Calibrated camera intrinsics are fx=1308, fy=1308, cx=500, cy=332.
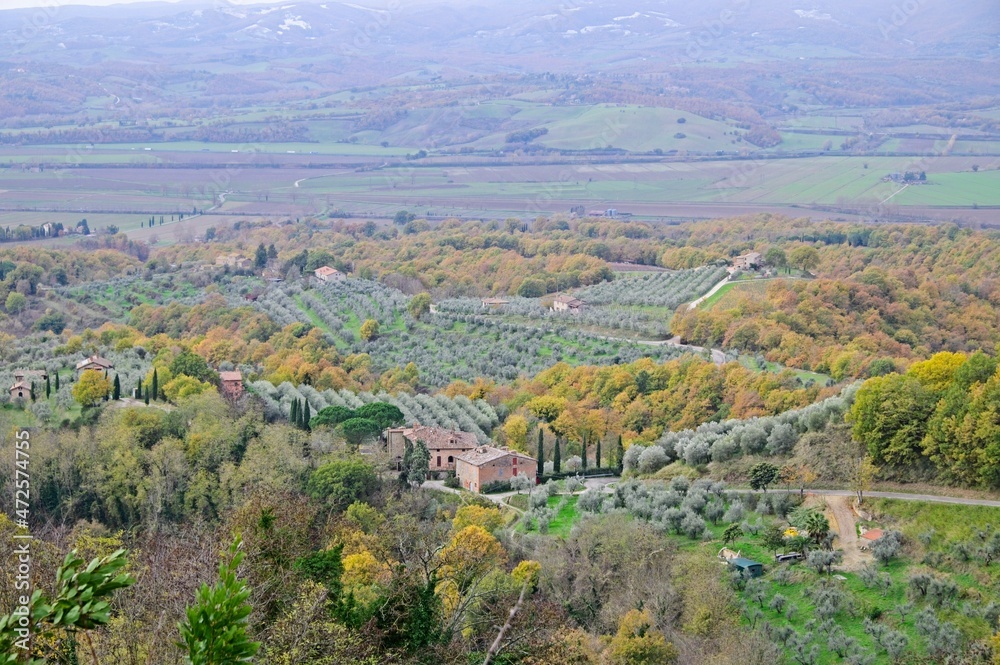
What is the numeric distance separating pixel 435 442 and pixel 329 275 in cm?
4233

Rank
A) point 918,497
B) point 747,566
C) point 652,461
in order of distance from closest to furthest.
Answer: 1. point 747,566
2. point 918,497
3. point 652,461

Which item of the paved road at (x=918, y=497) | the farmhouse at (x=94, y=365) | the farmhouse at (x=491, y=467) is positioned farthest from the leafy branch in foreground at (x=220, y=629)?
the farmhouse at (x=94, y=365)

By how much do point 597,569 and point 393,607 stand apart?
31.5 feet

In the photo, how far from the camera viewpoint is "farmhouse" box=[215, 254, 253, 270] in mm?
86125

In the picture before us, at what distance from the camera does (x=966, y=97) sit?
197 metres

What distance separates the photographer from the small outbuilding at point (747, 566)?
25.1m

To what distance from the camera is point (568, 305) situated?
6731cm

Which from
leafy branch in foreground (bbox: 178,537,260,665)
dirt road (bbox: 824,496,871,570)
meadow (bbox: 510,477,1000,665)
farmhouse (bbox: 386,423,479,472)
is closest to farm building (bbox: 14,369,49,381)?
farmhouse (bbox: 386,423,479,472)

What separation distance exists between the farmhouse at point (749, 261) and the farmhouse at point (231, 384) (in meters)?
33.3

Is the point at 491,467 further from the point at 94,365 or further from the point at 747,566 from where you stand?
the point at 94,365

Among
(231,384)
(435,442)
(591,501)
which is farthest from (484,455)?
(231,384)

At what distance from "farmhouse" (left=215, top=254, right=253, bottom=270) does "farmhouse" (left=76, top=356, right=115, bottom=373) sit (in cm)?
3593

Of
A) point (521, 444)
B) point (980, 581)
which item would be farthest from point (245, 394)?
point (980, 581)

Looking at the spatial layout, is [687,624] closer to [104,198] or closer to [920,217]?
[920,217]
